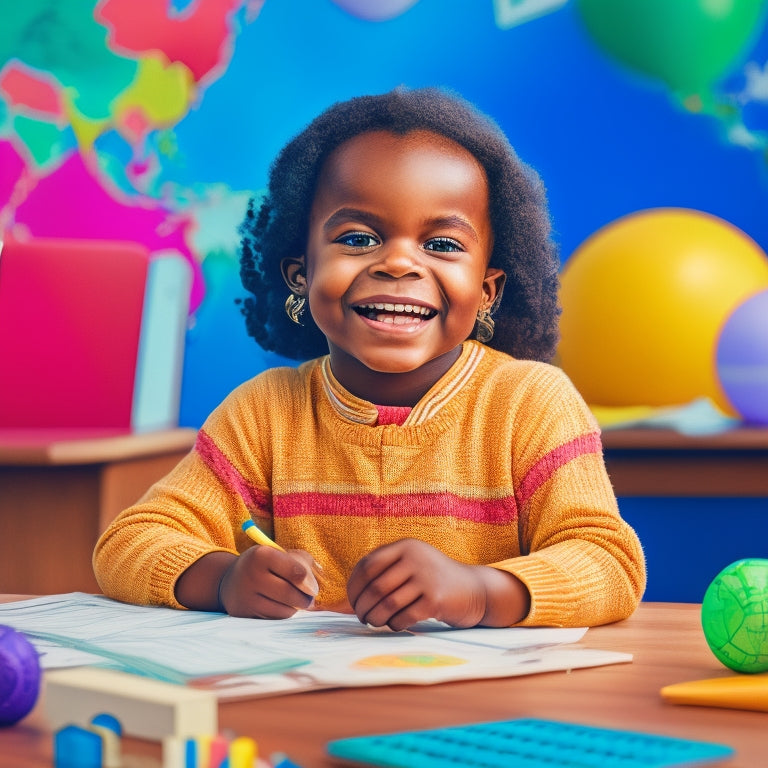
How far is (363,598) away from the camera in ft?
2.80

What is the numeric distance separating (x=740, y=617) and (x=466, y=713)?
206 millimetres

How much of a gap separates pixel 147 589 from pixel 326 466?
0.25 metres

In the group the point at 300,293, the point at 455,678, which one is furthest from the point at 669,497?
the point at 455,678

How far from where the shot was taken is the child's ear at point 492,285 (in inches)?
50.3

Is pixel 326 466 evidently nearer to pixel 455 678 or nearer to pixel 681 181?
pixel 455 678

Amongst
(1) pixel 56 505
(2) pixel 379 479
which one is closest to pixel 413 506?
(2) pixel 379 479

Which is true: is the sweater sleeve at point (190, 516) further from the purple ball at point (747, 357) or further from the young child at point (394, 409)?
the purple ball at point (747, 357)

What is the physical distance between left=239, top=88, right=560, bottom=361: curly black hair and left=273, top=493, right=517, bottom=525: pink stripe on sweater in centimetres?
25

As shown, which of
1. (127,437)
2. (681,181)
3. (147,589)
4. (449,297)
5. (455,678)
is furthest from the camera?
(681,181)

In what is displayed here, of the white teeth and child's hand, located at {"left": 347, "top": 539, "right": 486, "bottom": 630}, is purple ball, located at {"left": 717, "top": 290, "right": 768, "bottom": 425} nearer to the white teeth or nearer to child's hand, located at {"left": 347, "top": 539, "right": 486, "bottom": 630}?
the white teeth

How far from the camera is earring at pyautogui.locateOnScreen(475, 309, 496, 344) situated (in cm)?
131

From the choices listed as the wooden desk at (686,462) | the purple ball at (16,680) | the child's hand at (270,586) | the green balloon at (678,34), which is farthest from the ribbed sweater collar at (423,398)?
the green balloon at (678,34)

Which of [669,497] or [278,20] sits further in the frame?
[278,20]

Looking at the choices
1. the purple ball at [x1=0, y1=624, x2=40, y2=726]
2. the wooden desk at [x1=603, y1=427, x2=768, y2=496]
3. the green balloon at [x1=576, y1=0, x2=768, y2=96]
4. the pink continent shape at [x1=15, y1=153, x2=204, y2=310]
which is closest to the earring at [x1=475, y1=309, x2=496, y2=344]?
the purple ball at [x1=0, y1=624, x2=40, y2=726]
